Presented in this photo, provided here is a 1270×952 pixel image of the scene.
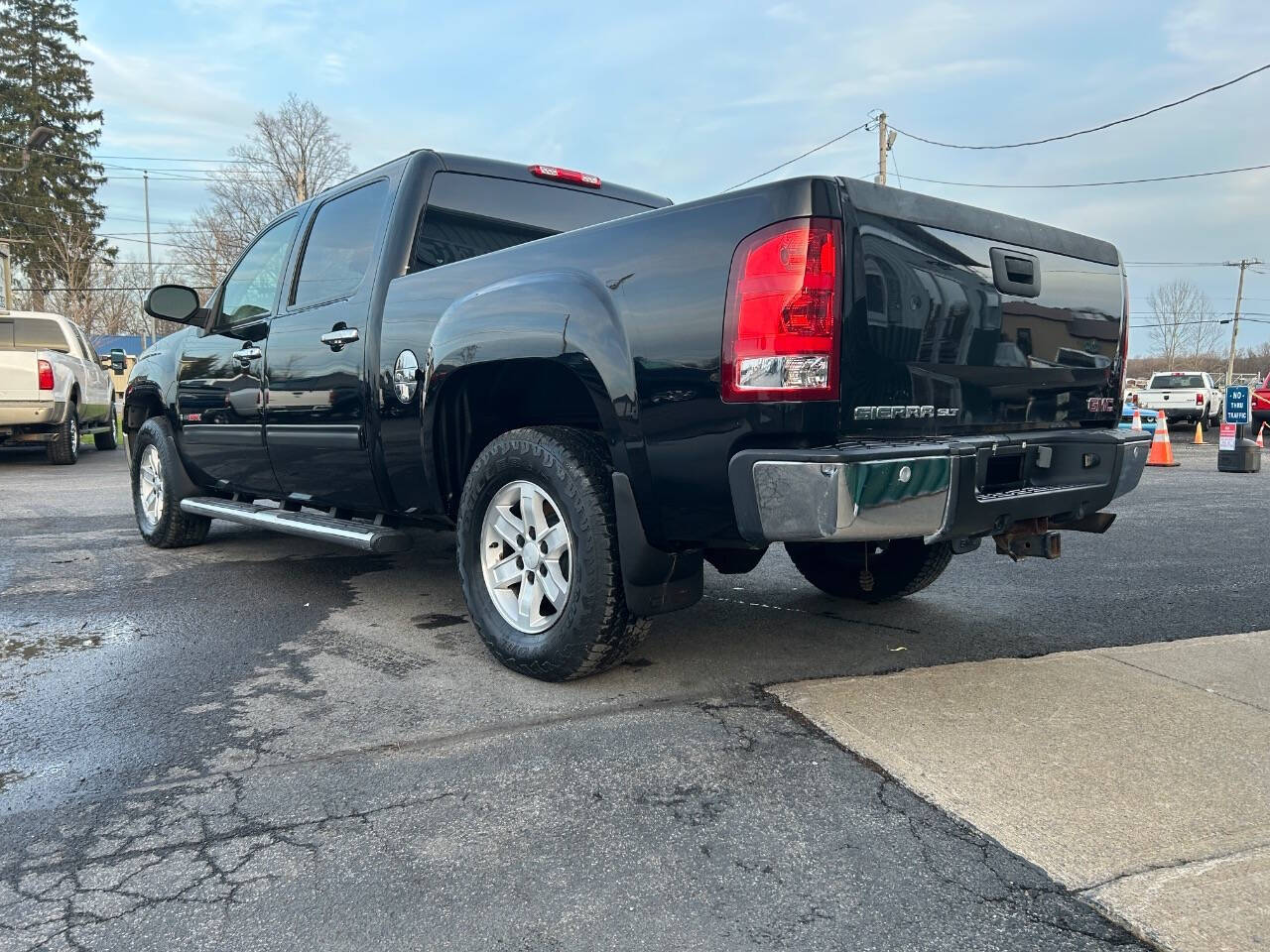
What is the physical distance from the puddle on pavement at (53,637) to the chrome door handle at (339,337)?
5.09ft

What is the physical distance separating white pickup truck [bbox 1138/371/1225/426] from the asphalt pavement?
24021mm

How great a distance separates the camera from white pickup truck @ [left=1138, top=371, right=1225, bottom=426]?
84.4ft

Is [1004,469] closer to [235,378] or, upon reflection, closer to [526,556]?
[526,556]

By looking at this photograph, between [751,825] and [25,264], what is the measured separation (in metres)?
51.0

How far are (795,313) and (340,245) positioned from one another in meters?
2.83

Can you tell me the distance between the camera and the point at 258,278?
526 cm

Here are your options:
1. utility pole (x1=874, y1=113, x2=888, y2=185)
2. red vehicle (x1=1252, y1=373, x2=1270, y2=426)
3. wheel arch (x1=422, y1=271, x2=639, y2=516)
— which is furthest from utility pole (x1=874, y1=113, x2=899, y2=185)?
wheel arch (x1=422, y1=271, x2=639, y2=516)

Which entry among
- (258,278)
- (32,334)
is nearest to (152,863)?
(258,278)

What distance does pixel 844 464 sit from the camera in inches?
98.2

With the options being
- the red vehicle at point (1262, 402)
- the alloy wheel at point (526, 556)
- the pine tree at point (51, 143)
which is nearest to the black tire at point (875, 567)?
the alloy wheel at point (526, 556)

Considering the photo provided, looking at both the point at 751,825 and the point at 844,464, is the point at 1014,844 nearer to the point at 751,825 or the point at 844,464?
the point at 751,825

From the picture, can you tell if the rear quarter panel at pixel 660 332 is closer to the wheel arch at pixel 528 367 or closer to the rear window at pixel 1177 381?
the wheel arch at pixel 528 367

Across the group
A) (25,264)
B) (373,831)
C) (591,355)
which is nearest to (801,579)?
(591,355)

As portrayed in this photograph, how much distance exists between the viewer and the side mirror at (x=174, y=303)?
516 cm
